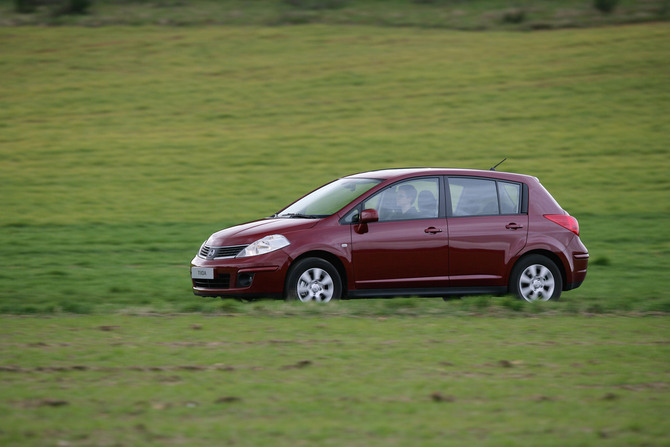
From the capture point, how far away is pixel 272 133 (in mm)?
26531

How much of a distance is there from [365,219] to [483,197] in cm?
156

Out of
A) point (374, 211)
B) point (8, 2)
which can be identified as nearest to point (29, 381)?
point (374, 211)

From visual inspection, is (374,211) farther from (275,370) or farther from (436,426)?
(436,426)

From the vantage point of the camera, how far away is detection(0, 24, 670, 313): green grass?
49.4 ft

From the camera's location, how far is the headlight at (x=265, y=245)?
10391 mm

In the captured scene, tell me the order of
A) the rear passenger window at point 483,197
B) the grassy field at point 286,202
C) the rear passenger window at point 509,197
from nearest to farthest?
the grassy field at point 286,202, the rear passenger window at point 483,197, the rear passenger window at point 509,197

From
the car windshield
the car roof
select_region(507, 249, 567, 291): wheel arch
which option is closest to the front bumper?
the car windshield

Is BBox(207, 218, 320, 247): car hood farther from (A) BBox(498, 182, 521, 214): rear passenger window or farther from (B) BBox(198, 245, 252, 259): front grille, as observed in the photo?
(A) BBox(498, 182, 521, 214): rear passenger window

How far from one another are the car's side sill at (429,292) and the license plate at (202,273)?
1505 millimetres

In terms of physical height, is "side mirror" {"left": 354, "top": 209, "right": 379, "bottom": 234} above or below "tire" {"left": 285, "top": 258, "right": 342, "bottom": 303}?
above

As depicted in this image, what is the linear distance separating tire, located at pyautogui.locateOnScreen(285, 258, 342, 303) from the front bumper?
12 centimetres

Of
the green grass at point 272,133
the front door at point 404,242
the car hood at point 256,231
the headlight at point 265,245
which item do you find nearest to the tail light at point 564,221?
the green grass at point 272,133

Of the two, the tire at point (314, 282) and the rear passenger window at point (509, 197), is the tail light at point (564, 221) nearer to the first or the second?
the rear passenger window at point (509, 197)

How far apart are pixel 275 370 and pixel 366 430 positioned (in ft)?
5.69
